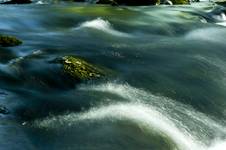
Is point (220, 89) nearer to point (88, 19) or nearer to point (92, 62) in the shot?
point (92, 62)

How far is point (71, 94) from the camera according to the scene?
492 inches

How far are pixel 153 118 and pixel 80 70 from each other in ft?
10.9

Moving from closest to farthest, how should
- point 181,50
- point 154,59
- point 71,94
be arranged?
point 71,94 < point 154,59 < point 181,50

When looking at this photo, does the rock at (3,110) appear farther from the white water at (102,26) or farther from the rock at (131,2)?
the rock at (131,2)

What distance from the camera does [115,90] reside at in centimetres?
1302

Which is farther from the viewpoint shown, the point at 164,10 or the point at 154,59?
the point at 164,10

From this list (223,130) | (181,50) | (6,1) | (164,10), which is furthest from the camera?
(6,1)

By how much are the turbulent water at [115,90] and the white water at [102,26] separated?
0.05 meters

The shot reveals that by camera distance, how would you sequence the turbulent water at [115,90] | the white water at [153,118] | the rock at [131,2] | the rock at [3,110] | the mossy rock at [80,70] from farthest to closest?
the rock at [131,2] → the mossy rock at [80,70] → the rock at [3,110] → the white water at [153,118] → the turbulent water at [115,90]

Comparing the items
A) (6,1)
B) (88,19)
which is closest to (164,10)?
(88,19)

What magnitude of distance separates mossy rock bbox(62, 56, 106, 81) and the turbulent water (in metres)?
0.32

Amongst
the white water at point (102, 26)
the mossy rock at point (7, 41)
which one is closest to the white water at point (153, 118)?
the mossy rock at point (7, 41)

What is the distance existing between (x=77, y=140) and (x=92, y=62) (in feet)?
19.1

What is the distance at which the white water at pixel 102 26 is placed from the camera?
21.8m
